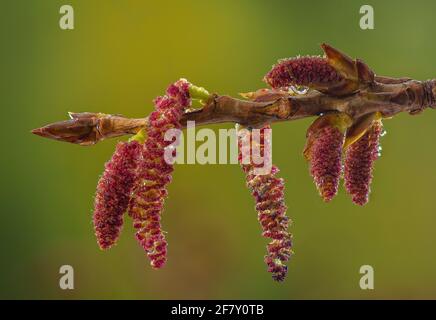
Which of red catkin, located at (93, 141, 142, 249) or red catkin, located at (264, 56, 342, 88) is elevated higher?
red catkin, located at (264, 56, 342, 88)

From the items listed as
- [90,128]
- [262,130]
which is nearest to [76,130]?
[90,128]

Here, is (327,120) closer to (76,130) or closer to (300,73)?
(300,73)

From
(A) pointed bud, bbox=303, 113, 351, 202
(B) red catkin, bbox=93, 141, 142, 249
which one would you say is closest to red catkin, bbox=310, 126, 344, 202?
(A) pointed bud, bbox=303, 113, 351, 202

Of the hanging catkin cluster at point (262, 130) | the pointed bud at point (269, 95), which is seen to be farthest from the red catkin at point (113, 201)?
the pointed bud at point (269, 95)

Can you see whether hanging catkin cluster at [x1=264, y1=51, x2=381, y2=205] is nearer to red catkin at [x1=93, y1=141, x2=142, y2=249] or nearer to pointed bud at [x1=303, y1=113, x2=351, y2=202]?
pointed bud at [x1=303, y1=113, x2=351, y2=202]

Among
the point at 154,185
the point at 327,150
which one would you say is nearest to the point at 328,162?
the point at 327,150

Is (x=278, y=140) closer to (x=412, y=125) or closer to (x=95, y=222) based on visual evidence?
(x=412, y=125)

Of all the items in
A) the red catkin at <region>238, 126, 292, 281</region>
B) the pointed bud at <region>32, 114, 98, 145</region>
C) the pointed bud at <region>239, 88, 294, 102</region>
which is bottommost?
the red catkin at <region>238, 126, 292, 281</region>
